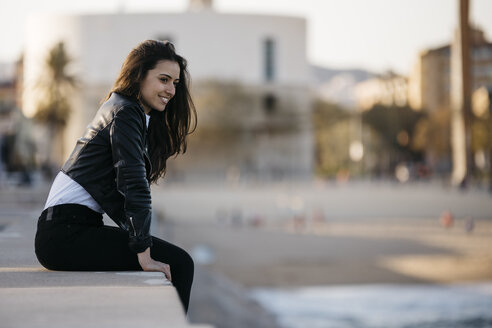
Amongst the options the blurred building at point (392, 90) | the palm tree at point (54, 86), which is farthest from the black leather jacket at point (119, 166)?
the blurred building at point (392, 90)

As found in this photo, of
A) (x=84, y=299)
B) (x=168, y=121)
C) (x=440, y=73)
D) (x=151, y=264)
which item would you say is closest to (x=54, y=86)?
(x=440, y=73)

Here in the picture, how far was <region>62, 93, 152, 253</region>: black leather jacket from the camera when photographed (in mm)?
3100

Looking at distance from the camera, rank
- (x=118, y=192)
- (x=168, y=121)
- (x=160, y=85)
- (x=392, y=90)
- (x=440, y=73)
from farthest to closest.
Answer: (x=392, y=90) < (x=440, y=73) < (x=168, y=121) < (x=160, y=85) < (x=118, y=192)

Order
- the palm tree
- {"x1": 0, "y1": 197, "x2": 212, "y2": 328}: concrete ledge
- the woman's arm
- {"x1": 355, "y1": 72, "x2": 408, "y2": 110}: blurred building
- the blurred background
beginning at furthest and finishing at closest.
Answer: {"x1": 355, "y1": 72, "x2": 408, "y2": 110}: blurred building
the palm tree
the blurred background
the woman's arm
{"x1": 0, "y1": 197, "x2": 212, "y2": 328}: concrete ledge

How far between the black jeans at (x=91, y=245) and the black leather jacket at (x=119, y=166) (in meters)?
0.09

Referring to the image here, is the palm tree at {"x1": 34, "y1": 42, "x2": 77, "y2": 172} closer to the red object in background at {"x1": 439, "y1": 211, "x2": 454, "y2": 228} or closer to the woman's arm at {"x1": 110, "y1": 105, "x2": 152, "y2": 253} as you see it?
the red object in background at {"x1": 439, "y1": 211, "x2": 454, "y2": 228}

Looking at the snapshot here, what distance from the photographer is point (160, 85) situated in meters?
3.38

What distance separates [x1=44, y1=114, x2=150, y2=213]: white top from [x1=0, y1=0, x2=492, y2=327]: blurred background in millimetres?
12433

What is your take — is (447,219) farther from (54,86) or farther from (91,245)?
(91,245)

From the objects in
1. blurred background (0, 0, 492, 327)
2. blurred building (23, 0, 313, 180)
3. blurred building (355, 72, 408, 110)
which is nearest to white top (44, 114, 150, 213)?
blurred background (0, 0, 492, 327)

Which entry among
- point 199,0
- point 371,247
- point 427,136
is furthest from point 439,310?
point 199,0

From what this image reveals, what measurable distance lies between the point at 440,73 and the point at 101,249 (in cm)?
4317

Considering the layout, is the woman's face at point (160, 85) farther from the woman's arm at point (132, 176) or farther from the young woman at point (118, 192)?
the woman's arm at point (132, 176)

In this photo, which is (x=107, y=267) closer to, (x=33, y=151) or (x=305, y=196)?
(x=33, y=151)
